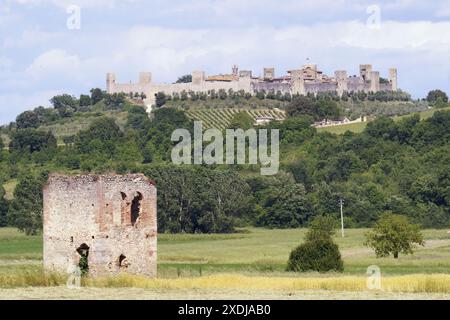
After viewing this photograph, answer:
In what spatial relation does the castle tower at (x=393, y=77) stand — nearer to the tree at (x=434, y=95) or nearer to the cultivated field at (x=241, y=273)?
the tree at (x=434, y=95)

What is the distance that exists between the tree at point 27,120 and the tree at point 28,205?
55264 millimetres

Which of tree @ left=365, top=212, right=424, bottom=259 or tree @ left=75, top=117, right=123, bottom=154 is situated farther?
tree @ left=75, top=117, right=123, bottom=154

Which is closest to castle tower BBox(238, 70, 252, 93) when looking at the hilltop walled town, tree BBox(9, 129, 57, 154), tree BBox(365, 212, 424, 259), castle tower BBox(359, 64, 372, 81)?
the hilltop walled town

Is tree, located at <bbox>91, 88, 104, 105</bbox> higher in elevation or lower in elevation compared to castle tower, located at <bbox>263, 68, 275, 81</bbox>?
lower

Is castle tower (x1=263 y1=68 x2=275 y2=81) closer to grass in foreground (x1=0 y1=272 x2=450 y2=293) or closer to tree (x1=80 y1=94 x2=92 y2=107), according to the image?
tree (x1=80 y1=94 x2=92 y2=107)

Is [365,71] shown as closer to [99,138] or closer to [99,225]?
[99,138]

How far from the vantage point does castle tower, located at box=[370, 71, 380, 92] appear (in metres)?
175

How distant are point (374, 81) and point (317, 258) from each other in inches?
5174

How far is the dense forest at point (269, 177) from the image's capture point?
81375 mm

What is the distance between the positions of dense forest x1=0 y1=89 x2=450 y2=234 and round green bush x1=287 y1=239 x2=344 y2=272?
101 feet

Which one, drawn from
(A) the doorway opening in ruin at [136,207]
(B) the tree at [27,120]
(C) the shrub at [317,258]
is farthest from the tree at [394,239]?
(B) the tree at [27,120]

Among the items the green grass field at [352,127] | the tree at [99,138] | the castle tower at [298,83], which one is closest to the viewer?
the tree at [99,138]

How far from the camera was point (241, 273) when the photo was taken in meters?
43.3
